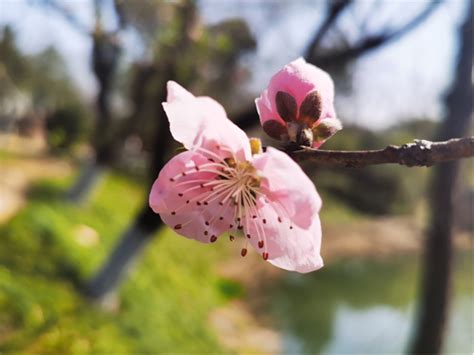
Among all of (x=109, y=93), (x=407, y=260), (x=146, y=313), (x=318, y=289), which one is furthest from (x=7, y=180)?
(x=407, y=260)

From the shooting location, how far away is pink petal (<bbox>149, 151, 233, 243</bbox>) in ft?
1.83

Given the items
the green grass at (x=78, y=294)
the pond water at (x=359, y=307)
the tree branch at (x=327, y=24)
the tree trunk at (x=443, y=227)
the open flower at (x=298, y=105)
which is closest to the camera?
the open flower at (x=298, y=105)

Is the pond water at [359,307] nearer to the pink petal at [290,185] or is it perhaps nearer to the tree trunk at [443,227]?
the tree trunk at [443,227]

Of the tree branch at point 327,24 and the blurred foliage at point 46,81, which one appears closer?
the tree branch at point 327,24

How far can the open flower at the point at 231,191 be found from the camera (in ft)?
1.65

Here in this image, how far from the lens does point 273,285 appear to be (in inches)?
273

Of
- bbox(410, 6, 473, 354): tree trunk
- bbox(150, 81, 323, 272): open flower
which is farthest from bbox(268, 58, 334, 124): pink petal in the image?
bbox(410, 6, 473, 354): tree trunk

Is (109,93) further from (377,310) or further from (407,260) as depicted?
(407,260)

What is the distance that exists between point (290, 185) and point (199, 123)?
4.9 inches

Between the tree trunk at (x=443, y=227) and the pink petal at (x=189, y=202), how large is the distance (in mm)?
2848

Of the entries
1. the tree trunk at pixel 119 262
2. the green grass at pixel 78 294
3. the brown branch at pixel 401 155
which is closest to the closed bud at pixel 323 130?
the brown branch at pixel 401 155

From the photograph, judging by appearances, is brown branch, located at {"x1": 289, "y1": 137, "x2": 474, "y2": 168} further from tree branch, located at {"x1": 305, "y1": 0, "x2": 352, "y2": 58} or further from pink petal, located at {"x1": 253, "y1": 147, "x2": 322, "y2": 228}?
tree branch, located at {"x1": 305, "y1": 0, "x2": 352, "y2": 58}

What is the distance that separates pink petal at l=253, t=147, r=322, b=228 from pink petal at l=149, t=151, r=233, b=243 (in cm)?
9

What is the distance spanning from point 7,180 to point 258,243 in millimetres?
5763
